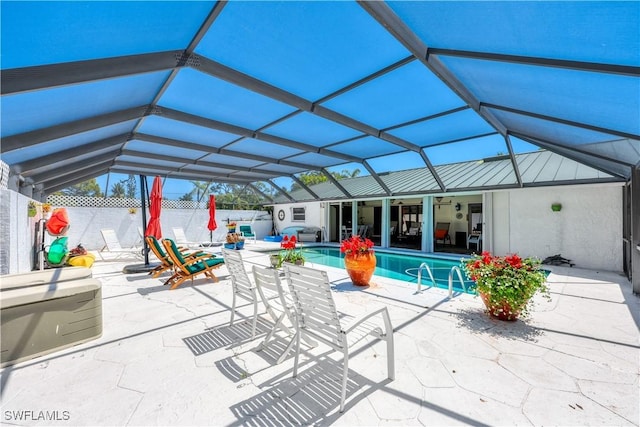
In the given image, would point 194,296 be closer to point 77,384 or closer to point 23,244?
point 77,384

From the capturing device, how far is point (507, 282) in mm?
3658

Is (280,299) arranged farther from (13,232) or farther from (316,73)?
(13,232)

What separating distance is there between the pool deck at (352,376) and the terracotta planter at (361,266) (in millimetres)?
1479

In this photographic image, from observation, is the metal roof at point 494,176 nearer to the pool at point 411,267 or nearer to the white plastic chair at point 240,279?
the pool at point 411,267

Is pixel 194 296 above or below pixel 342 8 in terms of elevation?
below

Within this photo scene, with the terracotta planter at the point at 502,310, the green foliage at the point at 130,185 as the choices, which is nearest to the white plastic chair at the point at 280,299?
the terracotta planter at the point at 502,310

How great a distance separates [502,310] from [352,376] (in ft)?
8.82

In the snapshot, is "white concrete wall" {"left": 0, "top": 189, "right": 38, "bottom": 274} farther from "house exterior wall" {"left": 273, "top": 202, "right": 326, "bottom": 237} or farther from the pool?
"house exterior wall" {"left": 273, "top": 202, "right": 326, "bottom": 237}

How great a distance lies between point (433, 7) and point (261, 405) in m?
3.95

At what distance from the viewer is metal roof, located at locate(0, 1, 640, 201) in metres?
2.32

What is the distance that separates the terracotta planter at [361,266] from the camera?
5.78m

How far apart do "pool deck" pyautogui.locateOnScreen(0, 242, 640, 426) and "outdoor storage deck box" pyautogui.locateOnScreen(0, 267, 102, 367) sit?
15 cm

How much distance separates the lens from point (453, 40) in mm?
3100

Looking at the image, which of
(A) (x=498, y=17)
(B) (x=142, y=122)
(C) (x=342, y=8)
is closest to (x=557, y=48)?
(A) (x=498, y=17)
